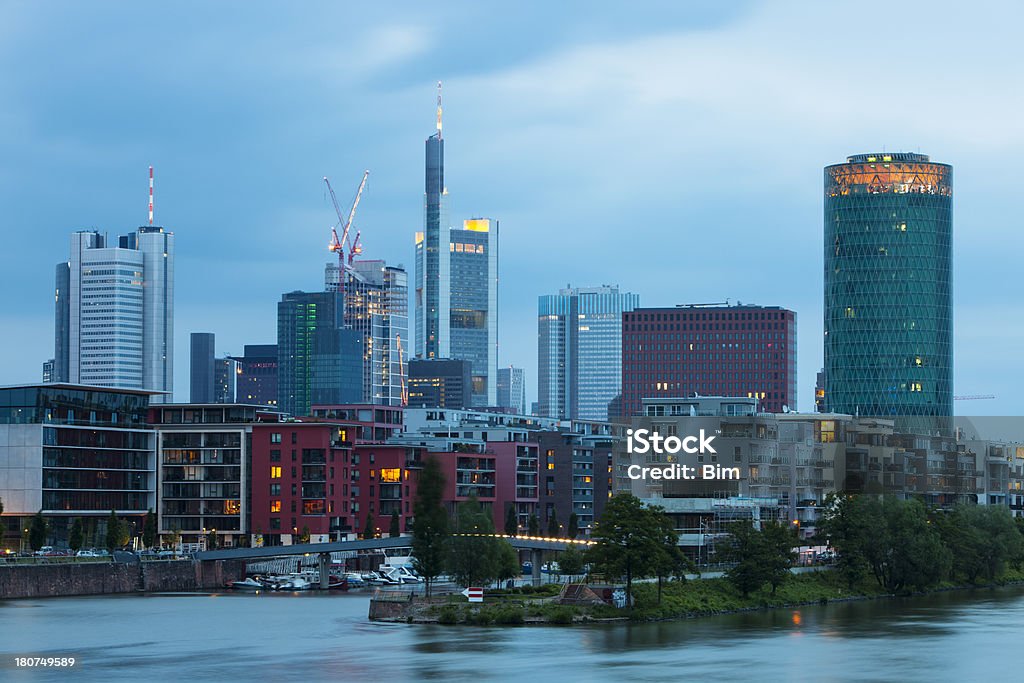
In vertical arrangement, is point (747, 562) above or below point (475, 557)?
below

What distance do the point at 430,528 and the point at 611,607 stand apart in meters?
22.1

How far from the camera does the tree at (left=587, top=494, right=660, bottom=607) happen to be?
142875 millimetres

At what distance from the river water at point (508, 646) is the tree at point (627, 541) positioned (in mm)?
5525

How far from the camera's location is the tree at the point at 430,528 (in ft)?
514

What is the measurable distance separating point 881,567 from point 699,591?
3108 centimetres

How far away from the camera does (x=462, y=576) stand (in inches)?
6211

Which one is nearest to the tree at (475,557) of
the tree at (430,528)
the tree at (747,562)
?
the tree at (430,528)

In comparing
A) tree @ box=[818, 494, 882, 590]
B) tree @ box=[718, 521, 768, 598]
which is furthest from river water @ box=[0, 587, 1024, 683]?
tree @ box=[818, 494, 882, 590]

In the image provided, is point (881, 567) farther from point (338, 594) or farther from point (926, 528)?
point (338, 594)

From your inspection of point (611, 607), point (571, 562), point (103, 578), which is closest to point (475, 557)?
point (611, 607)

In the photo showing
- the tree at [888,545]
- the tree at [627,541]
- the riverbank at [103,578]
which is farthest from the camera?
the tree at [888,545]

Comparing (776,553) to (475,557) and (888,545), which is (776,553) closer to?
(888,545)

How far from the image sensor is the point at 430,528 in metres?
158

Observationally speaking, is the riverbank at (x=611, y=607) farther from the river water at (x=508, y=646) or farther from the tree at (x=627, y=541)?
the tree at (x=627, y=541)
